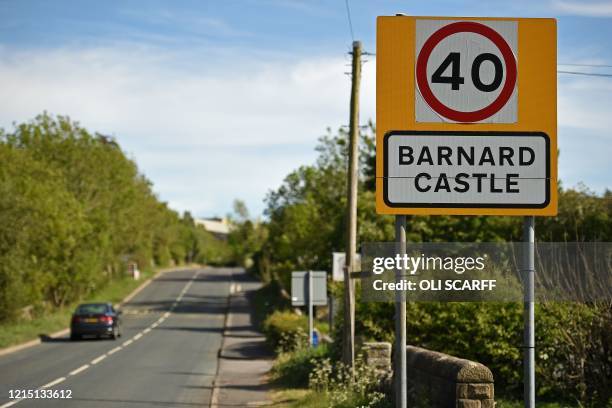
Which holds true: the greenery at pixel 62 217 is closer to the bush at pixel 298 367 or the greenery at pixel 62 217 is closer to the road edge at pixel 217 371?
the road edge at pixel 217 371

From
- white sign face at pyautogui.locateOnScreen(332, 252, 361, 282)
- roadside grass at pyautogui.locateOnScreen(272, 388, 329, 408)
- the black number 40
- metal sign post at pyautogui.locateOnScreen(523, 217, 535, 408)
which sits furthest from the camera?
white sign face at pyautogui.locateOnScreen(332, 252, 361, 282)

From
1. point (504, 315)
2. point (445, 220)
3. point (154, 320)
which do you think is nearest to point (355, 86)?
point (504, 315)

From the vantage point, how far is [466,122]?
5.85m

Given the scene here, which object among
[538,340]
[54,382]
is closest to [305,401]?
[538,340]

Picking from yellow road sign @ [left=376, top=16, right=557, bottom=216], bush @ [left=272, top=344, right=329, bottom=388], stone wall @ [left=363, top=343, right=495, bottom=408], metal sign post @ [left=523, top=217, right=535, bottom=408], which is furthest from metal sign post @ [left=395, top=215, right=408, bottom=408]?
bush @ [left=272, top=344, right=329, bottom=388]

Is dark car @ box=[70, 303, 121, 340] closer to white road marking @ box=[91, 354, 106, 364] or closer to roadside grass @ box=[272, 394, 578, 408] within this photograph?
white road marking @ box=[91, 354, 106, 364]

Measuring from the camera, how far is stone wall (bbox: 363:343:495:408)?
8469mm

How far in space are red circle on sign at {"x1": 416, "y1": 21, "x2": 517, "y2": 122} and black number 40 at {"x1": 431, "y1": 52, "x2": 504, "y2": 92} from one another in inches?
2.4

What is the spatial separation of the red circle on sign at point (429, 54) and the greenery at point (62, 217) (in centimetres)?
3290

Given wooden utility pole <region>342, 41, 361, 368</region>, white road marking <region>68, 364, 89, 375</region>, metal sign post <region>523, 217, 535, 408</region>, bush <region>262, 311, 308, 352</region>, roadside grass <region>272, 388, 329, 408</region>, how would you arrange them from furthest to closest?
bush <region>262, 311, 308, 352</region> → white road marking <region>68, 364, 89, 375</region> → wooden utility pole <region>342, 41, 361, 368</region> → roadside grass <region>272, 388, 329, 408</region> → metal sign post <region>523, 217, 535, 408</region>

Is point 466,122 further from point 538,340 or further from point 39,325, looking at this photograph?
point 39,325

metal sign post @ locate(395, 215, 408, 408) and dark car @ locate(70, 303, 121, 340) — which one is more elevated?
metal sign post @ locate(395, 215, 408, 408)

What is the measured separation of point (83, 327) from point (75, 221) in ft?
58.4

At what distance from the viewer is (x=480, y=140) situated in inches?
231
